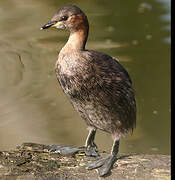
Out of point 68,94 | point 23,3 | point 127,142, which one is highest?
point 68,94

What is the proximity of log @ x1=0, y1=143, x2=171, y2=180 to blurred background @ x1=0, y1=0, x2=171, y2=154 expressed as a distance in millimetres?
2088

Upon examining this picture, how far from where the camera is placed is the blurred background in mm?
7543

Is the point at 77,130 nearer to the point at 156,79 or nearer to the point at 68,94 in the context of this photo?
the point at 156,79

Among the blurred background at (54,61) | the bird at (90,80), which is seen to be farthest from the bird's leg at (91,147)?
the blurred background at (54,61)

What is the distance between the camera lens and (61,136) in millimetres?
7488

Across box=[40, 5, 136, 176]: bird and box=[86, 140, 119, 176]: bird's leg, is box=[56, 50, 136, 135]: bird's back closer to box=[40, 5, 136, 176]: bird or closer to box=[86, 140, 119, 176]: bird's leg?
box=[40, 5, 136, 176]: bird

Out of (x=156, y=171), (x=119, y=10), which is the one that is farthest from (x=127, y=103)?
(x=119, y=10)

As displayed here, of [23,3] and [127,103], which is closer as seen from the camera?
[127,103]

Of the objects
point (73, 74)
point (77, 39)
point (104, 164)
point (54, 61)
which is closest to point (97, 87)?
point (73, 74)

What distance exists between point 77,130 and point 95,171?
2.64 meters

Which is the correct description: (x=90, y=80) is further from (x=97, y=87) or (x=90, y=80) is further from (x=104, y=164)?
(x=104, y=164)

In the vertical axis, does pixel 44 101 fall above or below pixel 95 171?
below

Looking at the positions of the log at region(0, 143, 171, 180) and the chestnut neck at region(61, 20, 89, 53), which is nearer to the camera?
the log at region(0, 143, 171, 180)

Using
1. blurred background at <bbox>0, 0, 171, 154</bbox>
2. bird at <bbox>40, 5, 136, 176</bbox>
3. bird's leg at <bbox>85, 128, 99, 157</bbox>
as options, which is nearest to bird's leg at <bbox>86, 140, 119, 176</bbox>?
bird at <bbox>40, 5, 136, 176</bbox>
